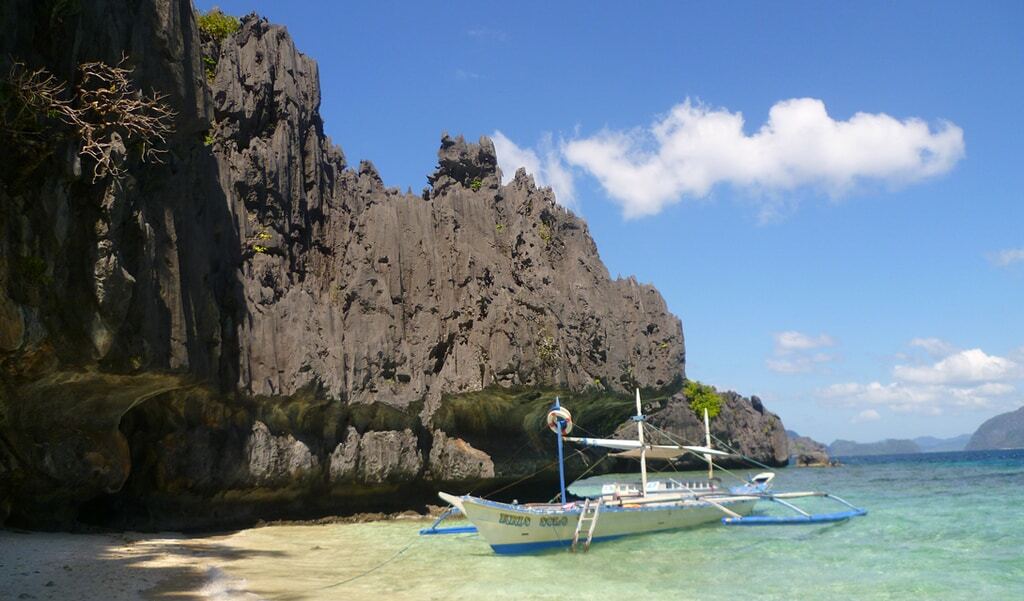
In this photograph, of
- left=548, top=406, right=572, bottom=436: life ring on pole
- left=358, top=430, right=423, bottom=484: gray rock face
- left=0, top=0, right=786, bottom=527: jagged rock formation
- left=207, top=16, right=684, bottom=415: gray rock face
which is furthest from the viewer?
left=358, top=430, right=423, bottom=484: gray rock face

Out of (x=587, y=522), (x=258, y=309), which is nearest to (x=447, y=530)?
(x=587, y=522)

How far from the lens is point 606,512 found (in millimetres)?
24375

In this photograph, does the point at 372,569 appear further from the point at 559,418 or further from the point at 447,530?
the point at 559,418

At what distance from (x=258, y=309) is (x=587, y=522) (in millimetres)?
13137

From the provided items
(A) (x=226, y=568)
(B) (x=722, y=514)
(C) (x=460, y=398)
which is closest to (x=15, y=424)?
(A) (x=226, y=568)

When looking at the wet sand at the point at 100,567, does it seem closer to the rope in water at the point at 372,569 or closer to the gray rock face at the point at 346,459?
the rope in water at the point at 372,569

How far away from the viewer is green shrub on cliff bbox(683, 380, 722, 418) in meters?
84.9

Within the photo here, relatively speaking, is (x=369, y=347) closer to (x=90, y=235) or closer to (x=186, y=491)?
(x=186, y=491)

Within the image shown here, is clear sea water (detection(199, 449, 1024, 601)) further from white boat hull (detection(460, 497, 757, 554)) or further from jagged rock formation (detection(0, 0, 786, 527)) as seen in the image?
jagged rock formation (detection(0, 0, 786, 527))

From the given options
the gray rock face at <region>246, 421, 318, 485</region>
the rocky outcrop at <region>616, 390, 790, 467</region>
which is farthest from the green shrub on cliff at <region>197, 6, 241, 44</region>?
the rocky outcrop at <region>616, 390, 790, 467</region>

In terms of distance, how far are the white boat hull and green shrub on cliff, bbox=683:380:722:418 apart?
190ft

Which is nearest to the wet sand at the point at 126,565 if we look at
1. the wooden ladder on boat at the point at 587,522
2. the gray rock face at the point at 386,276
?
the gray rock face at the point at 386,276

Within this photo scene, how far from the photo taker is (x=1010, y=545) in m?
22.4

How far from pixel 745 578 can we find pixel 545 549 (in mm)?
6207
